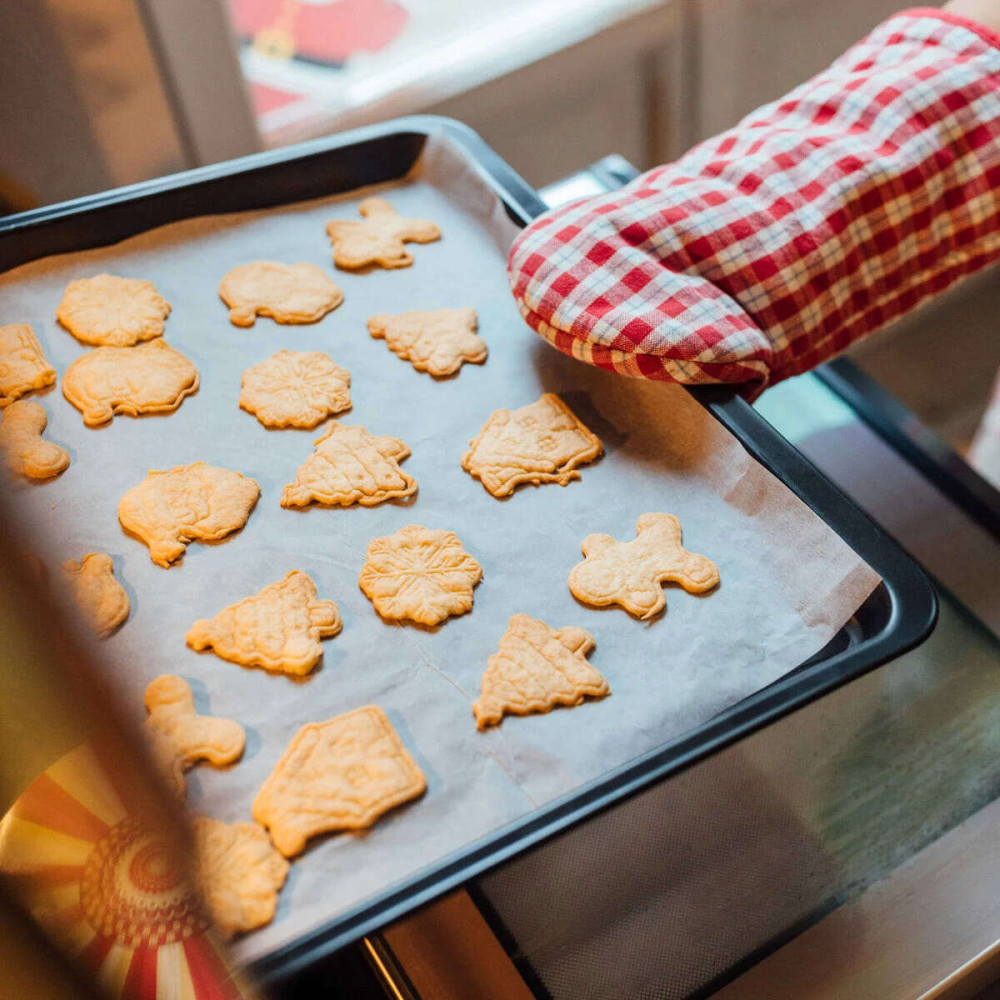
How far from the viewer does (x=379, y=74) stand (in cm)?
144

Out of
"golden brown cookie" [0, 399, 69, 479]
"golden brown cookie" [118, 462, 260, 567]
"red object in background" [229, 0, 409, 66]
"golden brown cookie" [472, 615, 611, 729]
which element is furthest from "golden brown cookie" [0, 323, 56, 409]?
"red object in background" [229, 0, 409, 66]

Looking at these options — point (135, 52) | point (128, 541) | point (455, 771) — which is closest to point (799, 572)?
point (455, 771)

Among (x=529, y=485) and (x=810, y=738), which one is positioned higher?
(x=529, y=485)

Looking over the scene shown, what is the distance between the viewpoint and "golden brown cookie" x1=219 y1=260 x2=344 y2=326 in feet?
3.11

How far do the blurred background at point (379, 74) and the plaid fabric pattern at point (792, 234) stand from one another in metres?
0.43

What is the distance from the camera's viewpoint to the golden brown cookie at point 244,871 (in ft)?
1.81

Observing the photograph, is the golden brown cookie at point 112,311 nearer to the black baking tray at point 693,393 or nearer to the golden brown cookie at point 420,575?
the black baking tray at point 693,393

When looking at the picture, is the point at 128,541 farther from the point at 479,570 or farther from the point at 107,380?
the point at 479,570

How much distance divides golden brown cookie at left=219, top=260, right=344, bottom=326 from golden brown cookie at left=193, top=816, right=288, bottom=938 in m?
0.51

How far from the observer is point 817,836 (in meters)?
0.75

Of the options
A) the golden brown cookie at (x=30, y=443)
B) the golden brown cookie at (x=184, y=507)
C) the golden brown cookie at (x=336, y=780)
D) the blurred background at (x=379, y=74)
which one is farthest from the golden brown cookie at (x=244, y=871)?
the blurred background at (x=379, y=74)

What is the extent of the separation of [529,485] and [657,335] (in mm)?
162

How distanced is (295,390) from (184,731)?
0.35 meters

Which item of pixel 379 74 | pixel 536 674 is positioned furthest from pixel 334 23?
pixel 536 674
